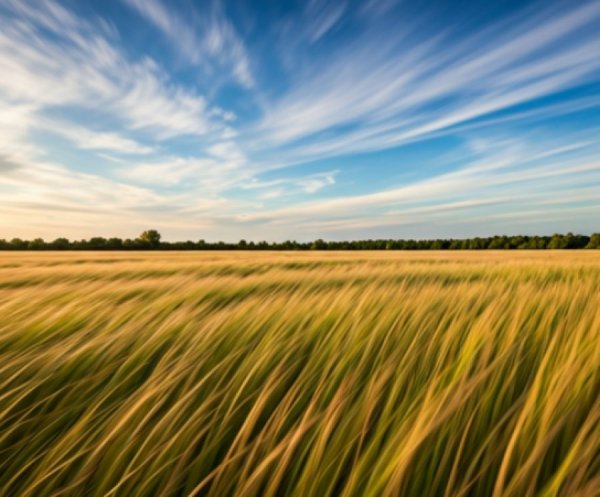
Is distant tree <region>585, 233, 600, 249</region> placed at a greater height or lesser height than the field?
lesser

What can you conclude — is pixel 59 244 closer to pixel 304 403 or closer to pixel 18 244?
pixel 18 244

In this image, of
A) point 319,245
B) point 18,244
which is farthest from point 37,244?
point 319,245

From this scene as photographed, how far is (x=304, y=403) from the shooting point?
1118 millimetres

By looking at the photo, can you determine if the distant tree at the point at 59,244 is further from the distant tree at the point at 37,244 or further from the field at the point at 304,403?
the field at the point at 304,403

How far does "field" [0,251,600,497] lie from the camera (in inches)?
34.2

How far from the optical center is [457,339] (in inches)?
56.5

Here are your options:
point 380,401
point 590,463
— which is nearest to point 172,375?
point 380,401

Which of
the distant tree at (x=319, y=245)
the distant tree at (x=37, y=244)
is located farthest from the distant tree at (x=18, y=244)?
the distant tree at (x=319, y=245)

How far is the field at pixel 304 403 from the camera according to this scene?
868 millimetres

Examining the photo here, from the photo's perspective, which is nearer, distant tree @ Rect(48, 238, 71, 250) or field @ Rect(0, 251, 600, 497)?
field @ Rect(0, 251, 600, 497)

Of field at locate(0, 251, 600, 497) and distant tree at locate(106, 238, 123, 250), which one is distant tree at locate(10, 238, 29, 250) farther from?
field at locate(0, 251, 600, 497)

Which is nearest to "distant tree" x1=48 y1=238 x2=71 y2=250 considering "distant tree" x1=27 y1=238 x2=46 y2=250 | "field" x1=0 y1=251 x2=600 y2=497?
"distant tree" x1=27 y1=238 x2=46 y2=250

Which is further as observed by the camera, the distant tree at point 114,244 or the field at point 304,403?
the distant tree at point 114,244

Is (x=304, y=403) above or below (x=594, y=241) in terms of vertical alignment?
above
